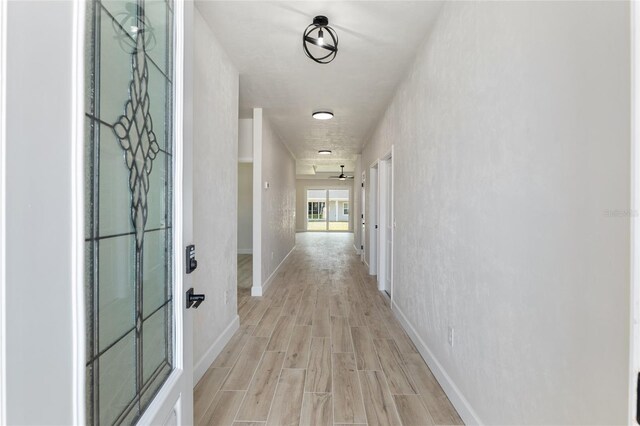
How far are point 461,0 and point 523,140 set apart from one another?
111cm

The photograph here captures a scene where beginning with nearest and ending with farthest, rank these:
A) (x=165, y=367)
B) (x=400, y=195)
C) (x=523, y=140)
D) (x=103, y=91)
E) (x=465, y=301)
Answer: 1. (x=103, y=91)
2. (x=165, y=367)
3. (x=523, y=140)
4. (x=465, y=301)
5. (x=400, y=195)

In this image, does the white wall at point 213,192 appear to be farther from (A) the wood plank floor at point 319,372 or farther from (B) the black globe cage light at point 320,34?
(B) the black globe cage light at point 320,34

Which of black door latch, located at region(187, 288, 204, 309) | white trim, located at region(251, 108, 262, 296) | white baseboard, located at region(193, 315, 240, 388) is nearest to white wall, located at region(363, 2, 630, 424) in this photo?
black door latch, located at region(187, 288, 204, 309)

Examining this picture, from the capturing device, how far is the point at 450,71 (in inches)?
79.4

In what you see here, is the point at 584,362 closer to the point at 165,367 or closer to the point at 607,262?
the point at 607,262

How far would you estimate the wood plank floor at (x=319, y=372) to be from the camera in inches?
73.3

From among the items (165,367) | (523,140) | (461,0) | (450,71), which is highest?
(461,0)

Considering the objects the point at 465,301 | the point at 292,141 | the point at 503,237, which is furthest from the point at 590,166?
the point at 292,141

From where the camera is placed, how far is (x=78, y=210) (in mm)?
632

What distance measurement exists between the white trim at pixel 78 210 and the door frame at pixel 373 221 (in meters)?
5.06

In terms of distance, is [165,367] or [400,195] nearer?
[165,367]

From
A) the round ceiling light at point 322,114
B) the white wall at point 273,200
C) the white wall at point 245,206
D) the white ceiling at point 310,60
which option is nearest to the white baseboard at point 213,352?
the white wall at point 273,200

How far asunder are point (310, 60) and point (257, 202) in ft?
6.93

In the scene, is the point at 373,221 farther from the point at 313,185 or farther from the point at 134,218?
the point at 313,185
